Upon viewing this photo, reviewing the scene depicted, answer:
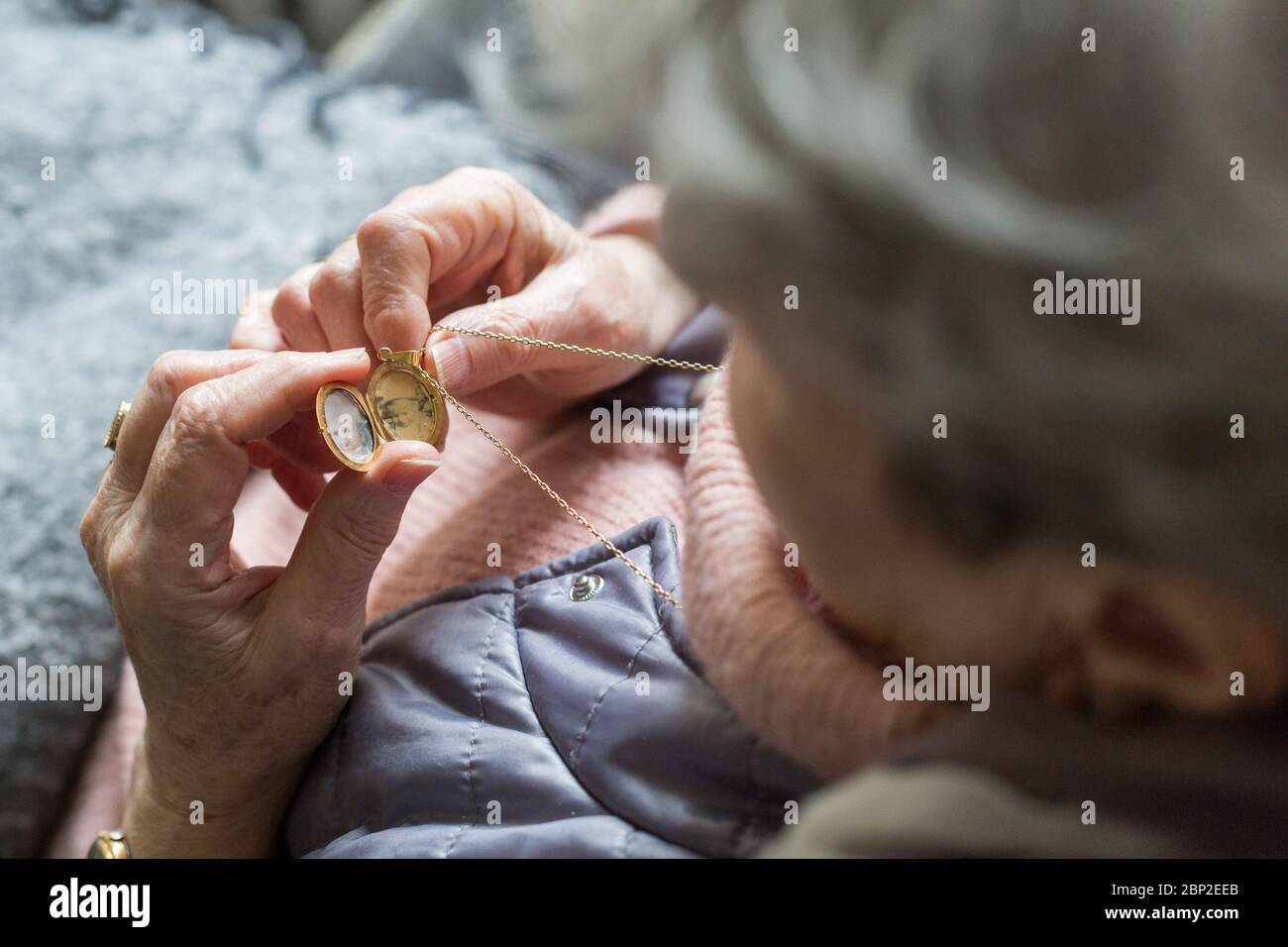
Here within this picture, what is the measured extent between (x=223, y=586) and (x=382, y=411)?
0.19 m

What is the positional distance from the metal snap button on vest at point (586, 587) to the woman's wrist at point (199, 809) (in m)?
0.31

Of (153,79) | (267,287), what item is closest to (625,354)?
(267,287)

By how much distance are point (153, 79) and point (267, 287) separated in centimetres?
33

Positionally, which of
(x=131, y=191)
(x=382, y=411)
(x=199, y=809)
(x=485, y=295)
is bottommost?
(x=199, y=809)

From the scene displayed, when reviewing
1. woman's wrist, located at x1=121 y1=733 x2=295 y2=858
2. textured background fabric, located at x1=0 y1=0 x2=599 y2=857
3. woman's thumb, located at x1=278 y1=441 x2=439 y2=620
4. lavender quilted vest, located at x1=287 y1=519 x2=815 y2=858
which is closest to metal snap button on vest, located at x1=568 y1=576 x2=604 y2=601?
lavender quilted vest, located at x1=287 y1=519 x2=815 y2=858

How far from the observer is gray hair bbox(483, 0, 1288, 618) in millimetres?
424

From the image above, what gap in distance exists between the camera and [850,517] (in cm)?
56

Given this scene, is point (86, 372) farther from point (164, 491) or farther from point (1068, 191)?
point (1068, 191)

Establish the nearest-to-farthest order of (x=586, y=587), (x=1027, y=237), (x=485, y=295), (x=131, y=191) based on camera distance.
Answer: (x=1027, y=237), (x=586, y=587), (x=485, y=295), (x=131, y=191)

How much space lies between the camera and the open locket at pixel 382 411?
784 millimetres

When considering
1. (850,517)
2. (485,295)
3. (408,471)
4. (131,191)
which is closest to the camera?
(850,517)

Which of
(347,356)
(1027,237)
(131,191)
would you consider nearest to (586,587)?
(347,356)

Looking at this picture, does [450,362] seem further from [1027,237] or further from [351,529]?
[1027,237]

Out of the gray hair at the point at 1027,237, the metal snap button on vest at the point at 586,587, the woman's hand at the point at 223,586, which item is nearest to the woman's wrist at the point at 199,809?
the woman's hand at the point at 223,586
